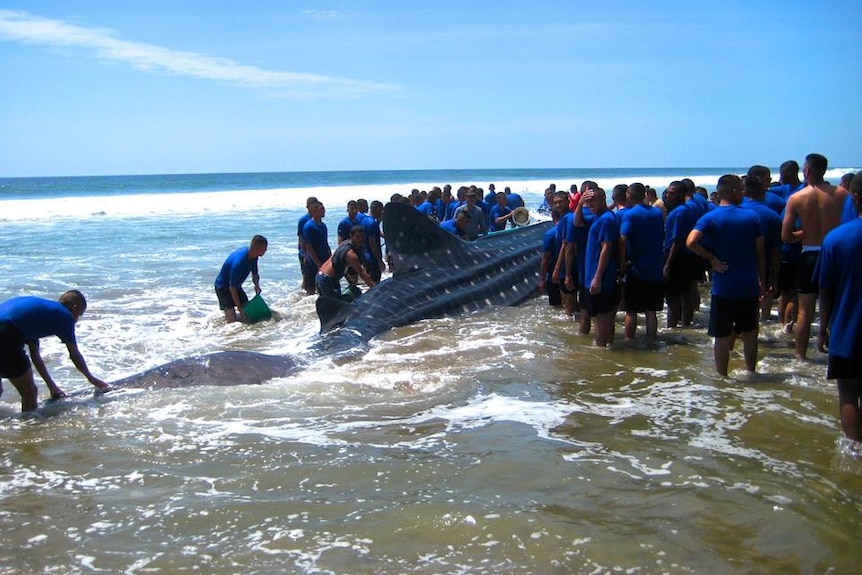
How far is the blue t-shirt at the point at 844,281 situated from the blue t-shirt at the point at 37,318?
5.22 m

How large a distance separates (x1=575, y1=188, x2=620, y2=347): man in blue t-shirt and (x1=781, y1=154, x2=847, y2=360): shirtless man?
1.55 metres

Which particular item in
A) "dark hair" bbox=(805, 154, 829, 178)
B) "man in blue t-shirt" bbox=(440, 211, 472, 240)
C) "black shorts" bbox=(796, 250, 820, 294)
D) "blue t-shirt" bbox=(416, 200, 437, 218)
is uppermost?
"dark hair" bbox=(805, 154, 829, 178)

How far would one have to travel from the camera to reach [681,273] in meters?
8.70

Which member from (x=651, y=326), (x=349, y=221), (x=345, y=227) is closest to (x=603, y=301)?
(x=651, y=326)

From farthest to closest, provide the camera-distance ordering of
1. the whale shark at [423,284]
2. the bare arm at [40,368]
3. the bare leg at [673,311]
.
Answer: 1. the bare leg at [673,311]
2. the whale shark at [423,284]
3. the bare arm at [40,368]

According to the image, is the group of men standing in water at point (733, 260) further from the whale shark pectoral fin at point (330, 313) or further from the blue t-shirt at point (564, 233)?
the whale shark pectoral fin at point (330, 313)

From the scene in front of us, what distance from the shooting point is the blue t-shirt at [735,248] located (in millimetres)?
6203

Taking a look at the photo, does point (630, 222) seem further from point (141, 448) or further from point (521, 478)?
point (141, 448)

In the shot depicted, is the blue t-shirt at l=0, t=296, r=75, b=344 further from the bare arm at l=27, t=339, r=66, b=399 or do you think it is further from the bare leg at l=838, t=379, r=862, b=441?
the bare leg at l=838, t=379, r=862, b=441

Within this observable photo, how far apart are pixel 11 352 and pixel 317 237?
6.20 m

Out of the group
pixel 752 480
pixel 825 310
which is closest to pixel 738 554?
pixel 752 480

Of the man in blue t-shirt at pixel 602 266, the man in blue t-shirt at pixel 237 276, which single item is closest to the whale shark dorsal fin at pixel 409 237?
the man in blue t-shirt at pixel 237 276

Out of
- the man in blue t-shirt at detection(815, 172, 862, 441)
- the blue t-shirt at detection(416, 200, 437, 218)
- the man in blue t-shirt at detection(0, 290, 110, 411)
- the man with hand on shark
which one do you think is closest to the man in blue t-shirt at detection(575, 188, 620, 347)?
the man with hand on shark

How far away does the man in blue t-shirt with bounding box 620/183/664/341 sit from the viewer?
25.9 ft
